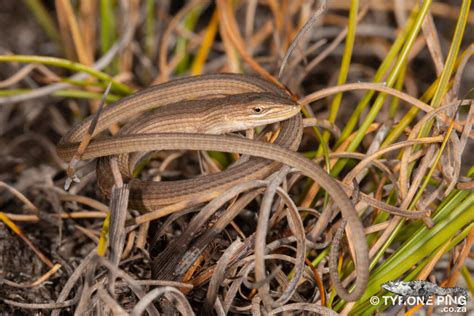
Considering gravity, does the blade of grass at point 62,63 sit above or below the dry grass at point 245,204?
above

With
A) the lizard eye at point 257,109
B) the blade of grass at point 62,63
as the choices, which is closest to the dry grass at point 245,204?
the blade of grass at point 62,63

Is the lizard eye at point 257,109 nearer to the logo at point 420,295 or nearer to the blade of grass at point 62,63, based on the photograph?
the blade of grass at point 62,63

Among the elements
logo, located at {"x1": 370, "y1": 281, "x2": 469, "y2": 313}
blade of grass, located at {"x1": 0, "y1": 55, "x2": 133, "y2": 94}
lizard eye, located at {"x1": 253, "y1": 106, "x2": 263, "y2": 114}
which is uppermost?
blade of grass, located at {"x1": 0, "y1": 55, "x2": 133, "y2": 94}

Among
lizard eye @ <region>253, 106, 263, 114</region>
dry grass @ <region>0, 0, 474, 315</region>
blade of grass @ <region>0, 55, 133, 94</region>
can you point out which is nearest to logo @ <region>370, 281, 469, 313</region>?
dry grass @ <region>0, 0, 474, 315</region>

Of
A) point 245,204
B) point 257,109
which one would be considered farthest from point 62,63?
point 245,204

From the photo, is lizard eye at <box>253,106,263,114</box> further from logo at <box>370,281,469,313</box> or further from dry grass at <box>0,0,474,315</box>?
logo at <box>370,281,469,313</box>

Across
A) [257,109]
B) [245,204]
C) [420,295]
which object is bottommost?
[420,295]

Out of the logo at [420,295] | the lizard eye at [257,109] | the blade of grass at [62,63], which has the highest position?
the blade of grass at [62,63]

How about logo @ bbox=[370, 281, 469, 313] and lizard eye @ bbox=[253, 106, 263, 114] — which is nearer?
logo @ bbox=[370, 281, 469, 313]

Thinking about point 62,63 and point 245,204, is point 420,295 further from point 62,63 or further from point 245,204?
point 62,63

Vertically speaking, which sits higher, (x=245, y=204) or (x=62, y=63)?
(x=62, y=63)

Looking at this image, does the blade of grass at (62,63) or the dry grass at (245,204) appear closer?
the dry grass at (245,204)
